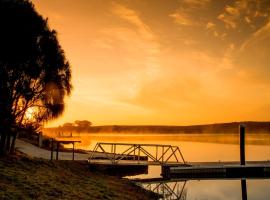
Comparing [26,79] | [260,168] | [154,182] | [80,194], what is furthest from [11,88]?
[260,168]

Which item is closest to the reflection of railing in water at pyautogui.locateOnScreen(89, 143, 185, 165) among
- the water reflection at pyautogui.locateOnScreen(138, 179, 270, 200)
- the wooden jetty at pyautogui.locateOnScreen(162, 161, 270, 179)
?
the wooden jetty at pyautogui.locateOnScreen(162, 161, 270, 179)

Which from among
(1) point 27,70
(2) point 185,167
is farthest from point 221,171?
(1) point 27,70

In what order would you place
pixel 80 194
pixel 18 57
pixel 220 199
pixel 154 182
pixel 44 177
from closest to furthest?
pixel 80 194, pixel 44 177, pixel 18 57, pixel 154 182, pixel 220 199

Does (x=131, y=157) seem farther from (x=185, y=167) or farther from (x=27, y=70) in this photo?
(x=27, y=70)

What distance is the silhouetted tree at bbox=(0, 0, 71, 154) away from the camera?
23.0 meters

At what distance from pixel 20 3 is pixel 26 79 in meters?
5.07

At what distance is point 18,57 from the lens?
23000 millimetres

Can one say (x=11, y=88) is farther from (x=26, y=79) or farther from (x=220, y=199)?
(x=220, y=199)

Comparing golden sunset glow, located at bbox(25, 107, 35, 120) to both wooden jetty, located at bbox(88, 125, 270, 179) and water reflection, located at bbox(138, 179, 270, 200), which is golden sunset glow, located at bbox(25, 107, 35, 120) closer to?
wooden jetty, located at bbox(88, 125, 270, 179)

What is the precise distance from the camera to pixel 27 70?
23641 mm

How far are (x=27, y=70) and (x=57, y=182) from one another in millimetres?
8790

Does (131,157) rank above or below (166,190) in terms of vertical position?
above

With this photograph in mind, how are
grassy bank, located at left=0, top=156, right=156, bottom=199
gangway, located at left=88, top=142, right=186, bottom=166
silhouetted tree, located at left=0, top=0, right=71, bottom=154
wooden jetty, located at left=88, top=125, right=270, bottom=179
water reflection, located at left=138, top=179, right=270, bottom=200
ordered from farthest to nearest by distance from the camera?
wooden jetty, located at left=88, top=125, right=270, bottom=179 → gangway, located at left=88, top=142, right=186, bottom=166 → water reflection, located at left=138, top=179, right=270, bottom=200 → silhouetted tree, located at left=0, top=0, right=71, bottom=154 → grassy bank, located at left=0, top=156, right=156, bottom=199

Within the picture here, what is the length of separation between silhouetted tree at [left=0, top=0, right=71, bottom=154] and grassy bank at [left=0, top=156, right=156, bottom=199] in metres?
3.46
